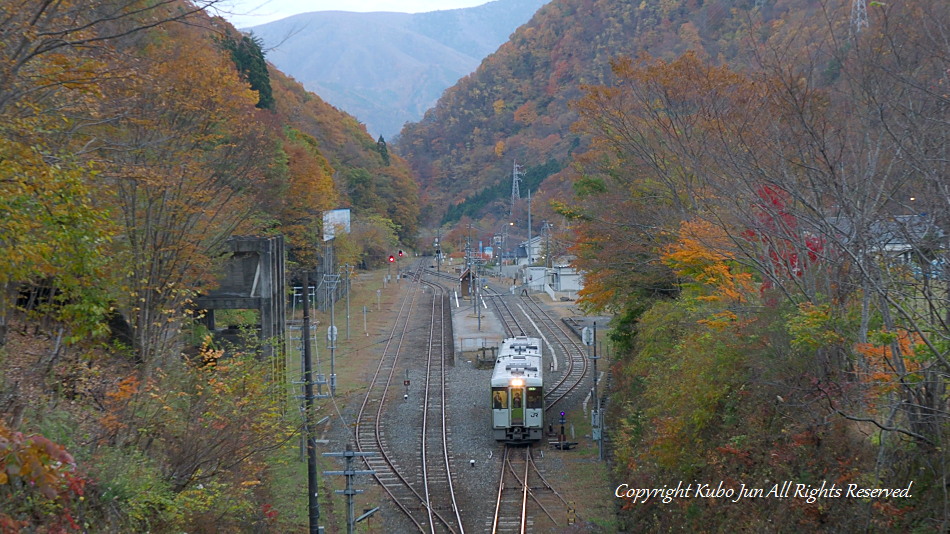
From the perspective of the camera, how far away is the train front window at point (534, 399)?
15.0 meters

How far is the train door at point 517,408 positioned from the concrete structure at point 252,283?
521 centimetres

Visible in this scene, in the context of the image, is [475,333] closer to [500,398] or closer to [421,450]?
[500,398]

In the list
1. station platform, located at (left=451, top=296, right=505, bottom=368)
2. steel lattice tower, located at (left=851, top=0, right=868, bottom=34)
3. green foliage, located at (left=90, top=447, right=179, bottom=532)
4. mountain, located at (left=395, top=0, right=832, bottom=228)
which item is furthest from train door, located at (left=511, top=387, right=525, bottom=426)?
mountain, located at (left=395, top=0, right=832, bottom=228)

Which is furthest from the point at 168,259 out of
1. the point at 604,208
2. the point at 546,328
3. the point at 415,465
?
the point at 546,328

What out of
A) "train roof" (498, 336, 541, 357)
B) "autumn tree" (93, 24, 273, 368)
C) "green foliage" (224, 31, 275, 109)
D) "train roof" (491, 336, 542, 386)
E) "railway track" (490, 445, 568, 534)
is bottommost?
"railway track" (490, 445, 568, 534)

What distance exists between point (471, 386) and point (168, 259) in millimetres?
11456

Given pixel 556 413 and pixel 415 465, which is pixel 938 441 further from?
pixel 556 413

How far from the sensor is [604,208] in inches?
715

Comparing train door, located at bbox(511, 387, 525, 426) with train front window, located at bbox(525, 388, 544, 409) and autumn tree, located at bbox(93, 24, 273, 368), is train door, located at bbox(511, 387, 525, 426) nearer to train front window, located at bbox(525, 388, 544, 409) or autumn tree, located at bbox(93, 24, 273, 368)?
train front window, located at bbox(525, 388, 544, 409)

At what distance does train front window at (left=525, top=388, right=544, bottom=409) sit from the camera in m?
15.0

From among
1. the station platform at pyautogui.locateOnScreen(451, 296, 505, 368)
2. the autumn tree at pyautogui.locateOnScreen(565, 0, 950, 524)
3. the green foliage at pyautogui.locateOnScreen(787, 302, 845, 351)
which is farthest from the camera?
the station platform at pyautogui.locateOnScreen(451, 296, 505, 368)

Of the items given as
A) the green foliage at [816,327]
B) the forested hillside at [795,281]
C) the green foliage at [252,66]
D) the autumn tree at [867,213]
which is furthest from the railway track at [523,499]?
the green foliage at [252,66]

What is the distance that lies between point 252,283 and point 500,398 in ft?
20.5

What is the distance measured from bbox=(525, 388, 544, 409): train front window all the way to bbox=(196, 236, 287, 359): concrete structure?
217 inches
